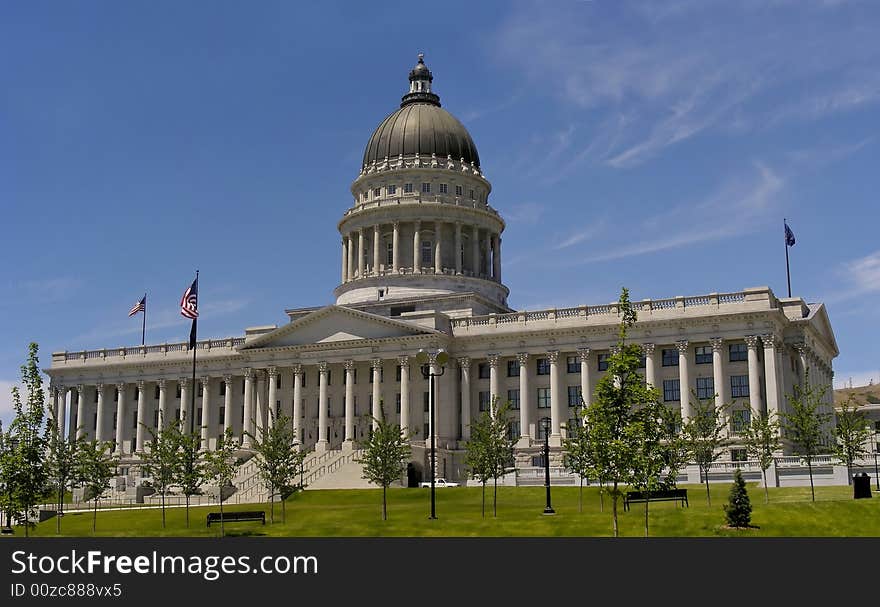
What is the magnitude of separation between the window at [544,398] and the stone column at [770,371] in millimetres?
19475

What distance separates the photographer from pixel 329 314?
Answer: 101312mm

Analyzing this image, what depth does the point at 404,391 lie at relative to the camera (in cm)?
9644

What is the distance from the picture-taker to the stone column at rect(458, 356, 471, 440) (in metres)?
97.4

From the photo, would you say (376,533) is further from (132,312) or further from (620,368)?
(132,312)

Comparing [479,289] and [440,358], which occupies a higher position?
[479,289]

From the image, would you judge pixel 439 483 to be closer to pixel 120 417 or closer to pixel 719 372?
pixel 719 372

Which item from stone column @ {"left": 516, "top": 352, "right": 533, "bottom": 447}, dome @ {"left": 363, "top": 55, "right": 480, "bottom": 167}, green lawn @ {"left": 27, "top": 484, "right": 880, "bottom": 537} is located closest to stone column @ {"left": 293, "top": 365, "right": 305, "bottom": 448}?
stone column @ {"left": 516, "top": 352, "right": 533, "bottom": 447}

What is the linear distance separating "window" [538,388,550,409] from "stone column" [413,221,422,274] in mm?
23373

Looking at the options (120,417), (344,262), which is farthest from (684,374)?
(120,417)

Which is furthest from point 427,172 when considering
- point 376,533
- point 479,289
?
point 376,533

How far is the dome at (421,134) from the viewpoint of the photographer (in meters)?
122
